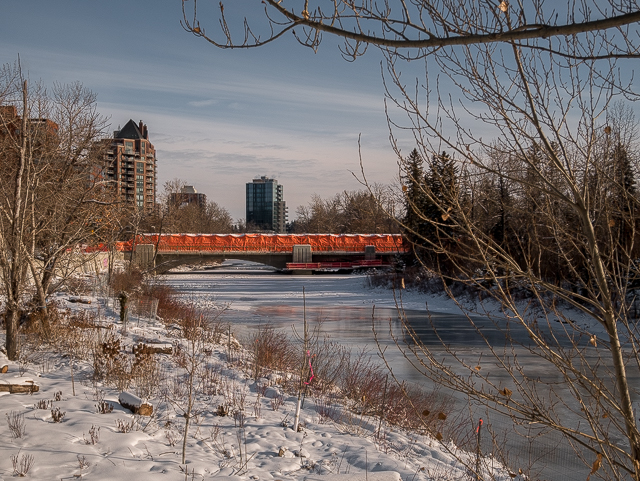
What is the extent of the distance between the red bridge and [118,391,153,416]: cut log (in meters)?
48.5

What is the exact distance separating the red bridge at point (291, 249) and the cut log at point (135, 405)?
1909 inches

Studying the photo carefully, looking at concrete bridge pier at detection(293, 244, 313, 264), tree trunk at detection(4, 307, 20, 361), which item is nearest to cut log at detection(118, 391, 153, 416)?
tree trunk at detection(4, 307, 20, 361)

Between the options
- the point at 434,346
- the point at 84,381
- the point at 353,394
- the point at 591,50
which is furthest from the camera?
the point at 434,346

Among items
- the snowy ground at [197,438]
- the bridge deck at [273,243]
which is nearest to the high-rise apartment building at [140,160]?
the bridge deck at [273,243]

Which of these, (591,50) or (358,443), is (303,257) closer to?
(358,443)

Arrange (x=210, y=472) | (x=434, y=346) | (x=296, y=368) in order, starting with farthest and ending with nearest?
(x=434, y=346), (x=296, y=368), (x=210, y=472)

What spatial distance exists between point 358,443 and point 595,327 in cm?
1545

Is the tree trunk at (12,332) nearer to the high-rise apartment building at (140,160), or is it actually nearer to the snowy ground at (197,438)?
the snowy ground at (197,438)

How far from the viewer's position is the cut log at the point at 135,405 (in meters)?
7.66

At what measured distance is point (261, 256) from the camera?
59156 mm

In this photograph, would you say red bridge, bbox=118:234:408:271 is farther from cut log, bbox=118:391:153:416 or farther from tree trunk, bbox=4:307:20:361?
cut log, bbox=118:391:153:416

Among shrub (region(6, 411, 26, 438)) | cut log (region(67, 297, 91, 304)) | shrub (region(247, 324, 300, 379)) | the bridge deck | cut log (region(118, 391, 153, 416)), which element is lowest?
shrub (region(247, 324, 300, 379))

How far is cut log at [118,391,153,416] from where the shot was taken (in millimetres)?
7660

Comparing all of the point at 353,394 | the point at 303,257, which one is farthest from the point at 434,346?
the point at 303,257
